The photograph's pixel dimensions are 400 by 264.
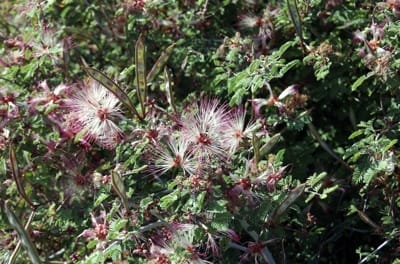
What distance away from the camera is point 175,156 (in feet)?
8.05

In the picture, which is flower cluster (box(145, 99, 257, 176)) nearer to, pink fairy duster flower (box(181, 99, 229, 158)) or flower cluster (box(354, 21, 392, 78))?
pink fairy duster flower (box(181, 99, 229, 158))

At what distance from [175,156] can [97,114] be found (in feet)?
1.10

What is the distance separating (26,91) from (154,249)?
1.09m

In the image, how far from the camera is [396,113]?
2.82m

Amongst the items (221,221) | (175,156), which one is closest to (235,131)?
(175,156)

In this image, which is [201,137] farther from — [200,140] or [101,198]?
[101,198]

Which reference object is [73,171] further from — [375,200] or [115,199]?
[375,200]

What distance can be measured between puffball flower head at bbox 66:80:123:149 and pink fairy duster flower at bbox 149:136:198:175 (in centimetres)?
20

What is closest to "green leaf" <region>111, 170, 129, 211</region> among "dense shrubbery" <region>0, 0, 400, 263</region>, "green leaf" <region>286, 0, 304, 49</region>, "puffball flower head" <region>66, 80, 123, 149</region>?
"dense shrubbery" <region>0, 0, 400, 263</region>

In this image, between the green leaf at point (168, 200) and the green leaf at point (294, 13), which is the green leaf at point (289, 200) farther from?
the green leaf at point (294, 13)

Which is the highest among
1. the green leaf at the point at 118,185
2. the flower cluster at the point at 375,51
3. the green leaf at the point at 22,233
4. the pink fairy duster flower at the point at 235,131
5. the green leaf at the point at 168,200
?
the flower cluster at the point at 375,51

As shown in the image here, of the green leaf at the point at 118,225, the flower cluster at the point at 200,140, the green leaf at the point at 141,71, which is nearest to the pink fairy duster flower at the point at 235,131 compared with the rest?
the flower cluster at the point at 200,140

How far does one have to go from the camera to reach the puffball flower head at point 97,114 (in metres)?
2.56

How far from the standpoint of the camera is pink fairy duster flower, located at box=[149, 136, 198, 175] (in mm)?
2418
